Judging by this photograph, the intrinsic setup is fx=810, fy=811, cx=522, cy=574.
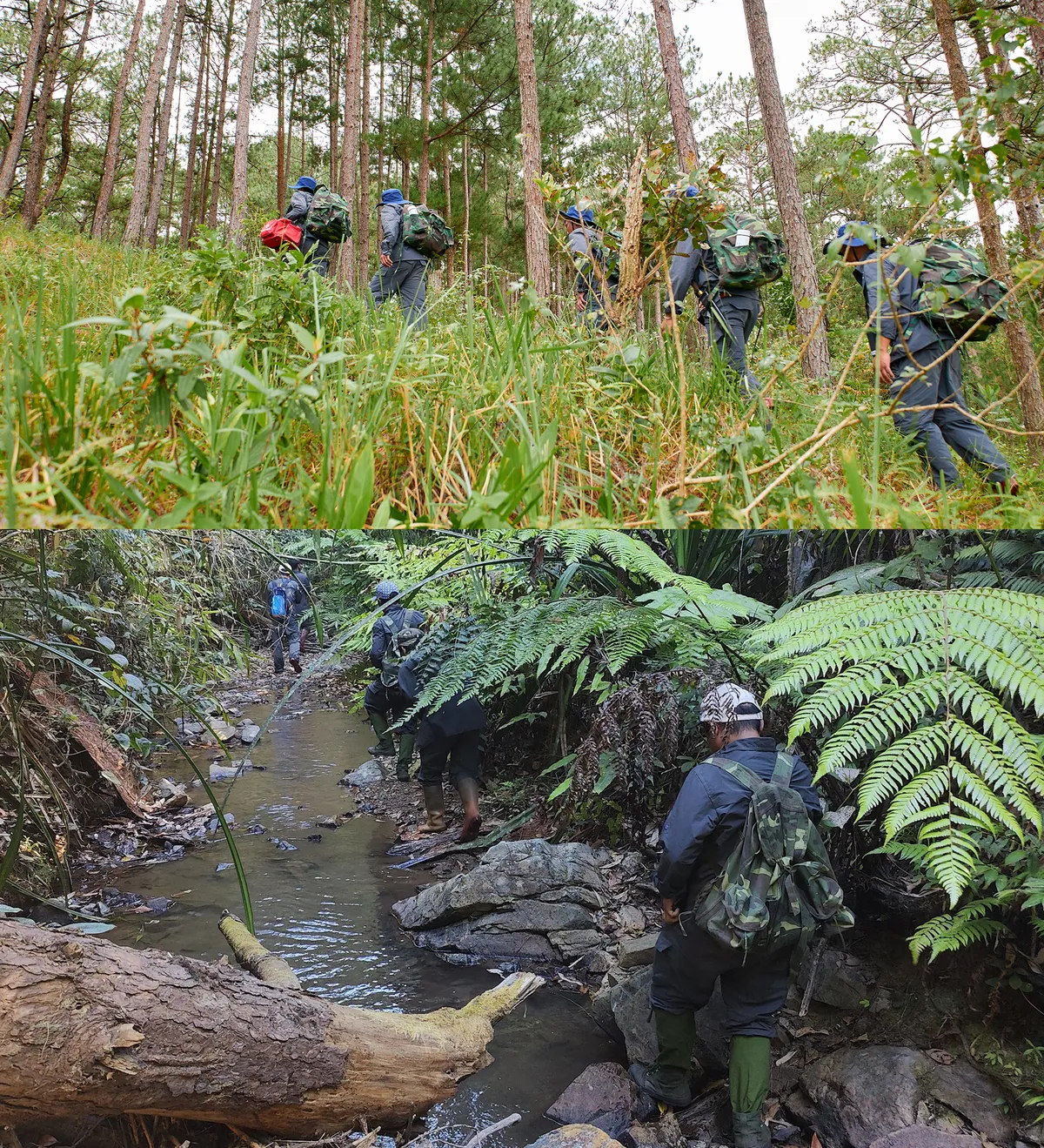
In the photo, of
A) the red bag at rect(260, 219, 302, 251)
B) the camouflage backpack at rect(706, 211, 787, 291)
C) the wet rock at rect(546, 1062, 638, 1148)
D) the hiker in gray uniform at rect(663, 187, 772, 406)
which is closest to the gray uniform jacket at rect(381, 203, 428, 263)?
the red bag at rect(260, 219, 302, 251)

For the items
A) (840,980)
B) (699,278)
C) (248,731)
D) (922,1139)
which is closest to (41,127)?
(248,731)

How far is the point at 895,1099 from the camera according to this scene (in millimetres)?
2432

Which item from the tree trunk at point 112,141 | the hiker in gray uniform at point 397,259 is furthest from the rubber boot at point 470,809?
the tree trunk at point 112,141

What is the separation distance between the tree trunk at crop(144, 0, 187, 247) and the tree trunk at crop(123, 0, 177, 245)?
2.92 meters

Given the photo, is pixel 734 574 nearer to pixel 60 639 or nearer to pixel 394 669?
pixel 394 669

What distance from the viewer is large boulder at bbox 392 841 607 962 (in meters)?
3.30

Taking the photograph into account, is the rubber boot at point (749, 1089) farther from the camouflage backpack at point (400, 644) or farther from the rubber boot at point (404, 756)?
the rubber boot at point (404, 756)

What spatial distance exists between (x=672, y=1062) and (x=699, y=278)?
12.3 ft

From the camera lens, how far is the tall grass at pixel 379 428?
1562 mm

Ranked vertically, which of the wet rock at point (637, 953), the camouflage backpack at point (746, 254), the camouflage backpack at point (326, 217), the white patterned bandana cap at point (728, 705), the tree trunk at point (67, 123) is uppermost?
the tree trunk at point (67, 123)

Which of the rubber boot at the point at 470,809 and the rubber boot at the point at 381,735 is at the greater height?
the rubber boot at the point at 381,735

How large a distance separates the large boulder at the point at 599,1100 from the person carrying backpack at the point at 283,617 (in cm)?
185

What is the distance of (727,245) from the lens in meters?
4.33

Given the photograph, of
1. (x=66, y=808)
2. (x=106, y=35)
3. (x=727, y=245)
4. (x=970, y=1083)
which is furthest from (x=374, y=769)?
(x=106, y=35)
